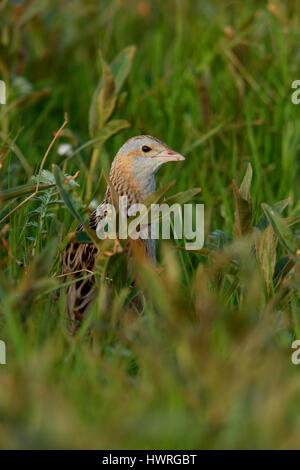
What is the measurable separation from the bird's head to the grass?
0.53ft

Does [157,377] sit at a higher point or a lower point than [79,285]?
lower

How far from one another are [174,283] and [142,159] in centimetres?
143

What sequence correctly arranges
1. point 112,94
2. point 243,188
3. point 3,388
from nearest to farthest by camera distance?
1. point 3,388
2. point 243,188
3. point 112,94

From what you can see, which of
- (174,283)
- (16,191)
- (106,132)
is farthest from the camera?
(106,132)

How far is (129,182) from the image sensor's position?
3.45 m

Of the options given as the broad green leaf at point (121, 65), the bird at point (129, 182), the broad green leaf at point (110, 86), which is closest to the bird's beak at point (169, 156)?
the bird at point (129, 182)

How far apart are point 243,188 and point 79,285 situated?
789 mm

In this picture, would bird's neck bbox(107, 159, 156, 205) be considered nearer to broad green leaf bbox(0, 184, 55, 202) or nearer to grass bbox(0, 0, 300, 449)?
grass bbox(0, 0, 300, 449)

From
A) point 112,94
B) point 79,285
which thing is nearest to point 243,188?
point 79,285

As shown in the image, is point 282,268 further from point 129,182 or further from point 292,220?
point 129,182

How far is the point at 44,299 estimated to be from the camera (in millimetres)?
2820

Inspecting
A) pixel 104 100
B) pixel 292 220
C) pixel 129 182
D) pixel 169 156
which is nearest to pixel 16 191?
pixel 129 182

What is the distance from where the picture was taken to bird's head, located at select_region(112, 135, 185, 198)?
3424 mm
